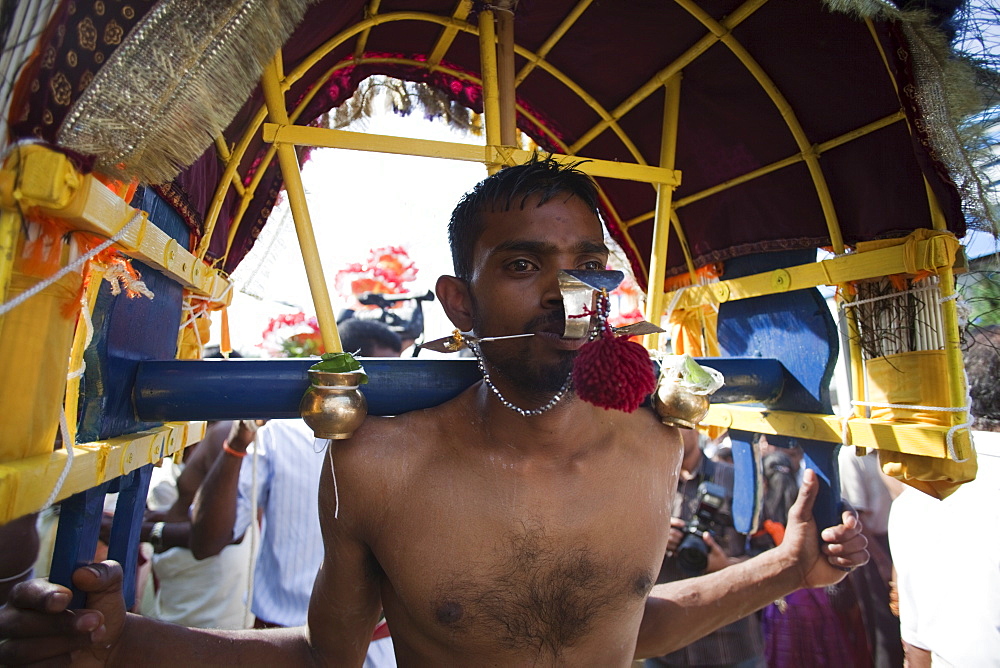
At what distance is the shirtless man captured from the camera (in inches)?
59.8

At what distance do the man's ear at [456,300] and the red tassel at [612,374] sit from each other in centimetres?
55

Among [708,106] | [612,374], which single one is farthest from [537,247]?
[708,106]

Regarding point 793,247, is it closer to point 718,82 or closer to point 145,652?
point 718,82

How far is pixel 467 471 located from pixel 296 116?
5.59ft

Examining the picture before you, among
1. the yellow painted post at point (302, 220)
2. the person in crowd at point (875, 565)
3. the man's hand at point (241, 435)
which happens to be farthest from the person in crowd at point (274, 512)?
the person in crowd at point (875, 565)

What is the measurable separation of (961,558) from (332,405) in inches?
120

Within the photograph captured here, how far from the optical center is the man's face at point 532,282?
1499mm

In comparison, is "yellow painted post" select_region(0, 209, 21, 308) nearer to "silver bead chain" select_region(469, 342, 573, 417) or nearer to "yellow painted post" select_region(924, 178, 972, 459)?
"silver bead chain" select_region(469, 342, 573, 417)

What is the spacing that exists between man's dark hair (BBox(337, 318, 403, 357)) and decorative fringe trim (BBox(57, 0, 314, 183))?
2552 mm

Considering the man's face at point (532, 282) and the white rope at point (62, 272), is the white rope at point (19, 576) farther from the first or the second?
the man's face at point (532, 282)

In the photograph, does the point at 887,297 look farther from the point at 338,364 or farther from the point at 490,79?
the point at 338,364

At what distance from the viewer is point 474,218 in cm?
173

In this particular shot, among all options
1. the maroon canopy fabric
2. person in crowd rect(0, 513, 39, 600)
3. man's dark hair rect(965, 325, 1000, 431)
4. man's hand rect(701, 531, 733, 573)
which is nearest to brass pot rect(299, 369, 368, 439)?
the maroon canopy fabric

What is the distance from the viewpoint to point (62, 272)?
0.93 metres
